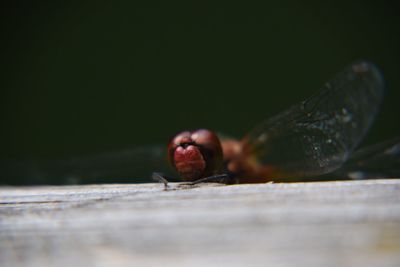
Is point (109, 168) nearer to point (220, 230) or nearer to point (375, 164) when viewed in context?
point (375, 164)

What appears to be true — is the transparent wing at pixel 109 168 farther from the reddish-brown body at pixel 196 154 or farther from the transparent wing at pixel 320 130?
the reddish-brown body at pixel 196 154

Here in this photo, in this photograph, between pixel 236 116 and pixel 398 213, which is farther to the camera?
pixel 236 116

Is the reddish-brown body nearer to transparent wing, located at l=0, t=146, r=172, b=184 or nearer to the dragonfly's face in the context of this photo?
the dragonfly's face

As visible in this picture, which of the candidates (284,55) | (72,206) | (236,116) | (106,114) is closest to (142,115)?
(106,114)

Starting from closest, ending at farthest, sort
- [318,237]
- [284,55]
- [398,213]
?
[318,237]
[398,213]
[284,55]

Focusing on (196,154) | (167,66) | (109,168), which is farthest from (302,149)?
(167,66)

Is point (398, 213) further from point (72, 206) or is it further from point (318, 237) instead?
point (72, 206)

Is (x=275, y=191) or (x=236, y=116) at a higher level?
(x=236, y=116)

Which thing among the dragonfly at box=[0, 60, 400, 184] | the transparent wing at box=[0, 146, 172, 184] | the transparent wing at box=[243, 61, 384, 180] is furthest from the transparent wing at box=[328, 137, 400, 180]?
the transparent wing at box=[0, 146, 172, 184]
